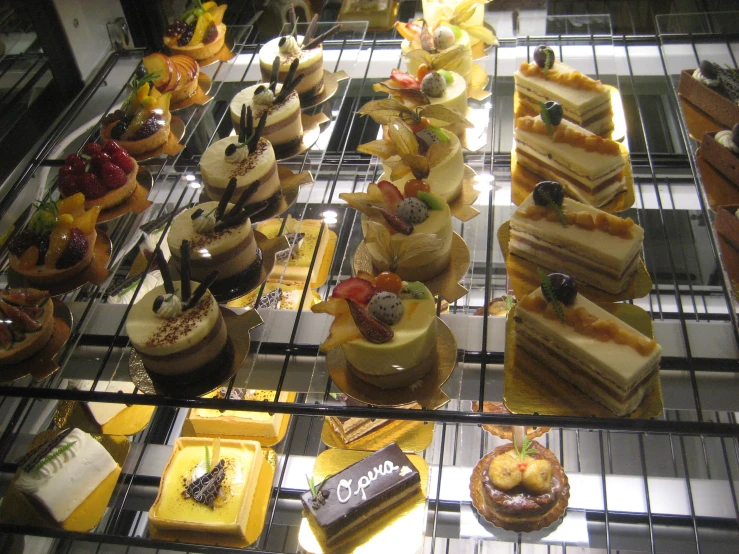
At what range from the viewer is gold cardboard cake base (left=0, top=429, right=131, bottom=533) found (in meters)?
2.97

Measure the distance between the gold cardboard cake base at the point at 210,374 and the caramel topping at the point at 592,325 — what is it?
0.96 metres

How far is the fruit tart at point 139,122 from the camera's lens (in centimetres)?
340

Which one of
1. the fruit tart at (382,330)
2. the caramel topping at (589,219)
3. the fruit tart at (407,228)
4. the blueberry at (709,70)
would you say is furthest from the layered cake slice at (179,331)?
the blueberry at (709,70)

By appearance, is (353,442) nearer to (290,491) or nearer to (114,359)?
(290,491)

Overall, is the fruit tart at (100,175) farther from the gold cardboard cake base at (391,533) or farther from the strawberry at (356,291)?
the gold cardboard cake base at (391,533)

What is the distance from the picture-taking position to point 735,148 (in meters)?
2.88

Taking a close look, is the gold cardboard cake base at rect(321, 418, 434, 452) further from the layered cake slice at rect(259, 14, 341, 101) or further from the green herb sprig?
the layered cake slice at rect(259, 14, 341, 101)

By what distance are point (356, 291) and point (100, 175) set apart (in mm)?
1520

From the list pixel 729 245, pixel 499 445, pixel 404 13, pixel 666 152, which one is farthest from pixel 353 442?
pixel 404 13

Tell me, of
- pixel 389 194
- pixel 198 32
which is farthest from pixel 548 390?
pixel 198 32

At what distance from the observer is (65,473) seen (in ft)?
10.1

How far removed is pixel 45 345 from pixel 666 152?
2765 mm

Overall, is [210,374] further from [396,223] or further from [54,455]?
[54,455]

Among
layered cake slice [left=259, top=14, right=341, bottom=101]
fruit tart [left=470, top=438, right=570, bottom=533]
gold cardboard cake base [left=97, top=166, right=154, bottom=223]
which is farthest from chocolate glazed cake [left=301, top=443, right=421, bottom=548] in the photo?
layered cake slice [left=259, top=14, right=341, bottom=101]
